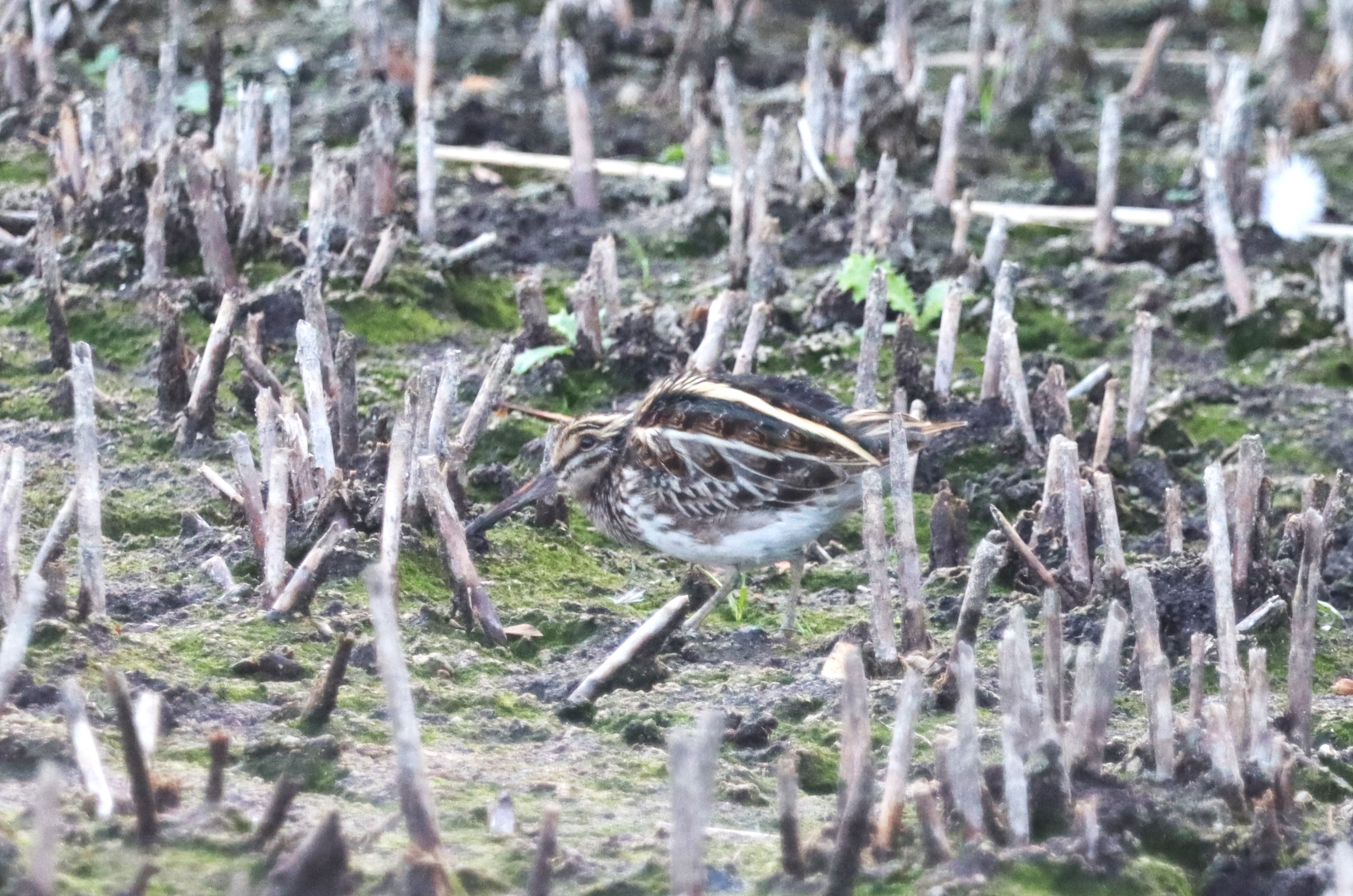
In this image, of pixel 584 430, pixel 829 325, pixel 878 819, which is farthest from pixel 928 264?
pixel 878 819

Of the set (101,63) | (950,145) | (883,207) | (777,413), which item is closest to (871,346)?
(777,413)

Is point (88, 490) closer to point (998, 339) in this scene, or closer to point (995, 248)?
point (998, 339)

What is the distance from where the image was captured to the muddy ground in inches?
147

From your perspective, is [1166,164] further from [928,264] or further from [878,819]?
[878,819]

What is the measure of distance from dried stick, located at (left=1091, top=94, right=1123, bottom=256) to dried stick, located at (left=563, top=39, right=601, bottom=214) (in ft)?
7.08

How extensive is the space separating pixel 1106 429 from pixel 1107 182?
2149 millimetres

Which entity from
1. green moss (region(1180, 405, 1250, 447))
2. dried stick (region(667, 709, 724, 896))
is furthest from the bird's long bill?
green moss (region(1180, 405, 1250, 447))

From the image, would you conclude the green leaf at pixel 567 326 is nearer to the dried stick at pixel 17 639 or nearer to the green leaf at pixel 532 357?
the green leaf at pixel 532 357

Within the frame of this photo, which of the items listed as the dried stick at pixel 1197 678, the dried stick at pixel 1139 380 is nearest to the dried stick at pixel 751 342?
the dried stick at pixel 1139 380

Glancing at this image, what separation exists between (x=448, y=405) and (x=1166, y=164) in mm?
5117

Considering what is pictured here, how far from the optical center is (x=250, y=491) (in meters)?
4.87

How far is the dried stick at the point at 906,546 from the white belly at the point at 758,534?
0.55 m

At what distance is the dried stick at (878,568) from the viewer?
14.9 ft

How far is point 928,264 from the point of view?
767 centimetres
